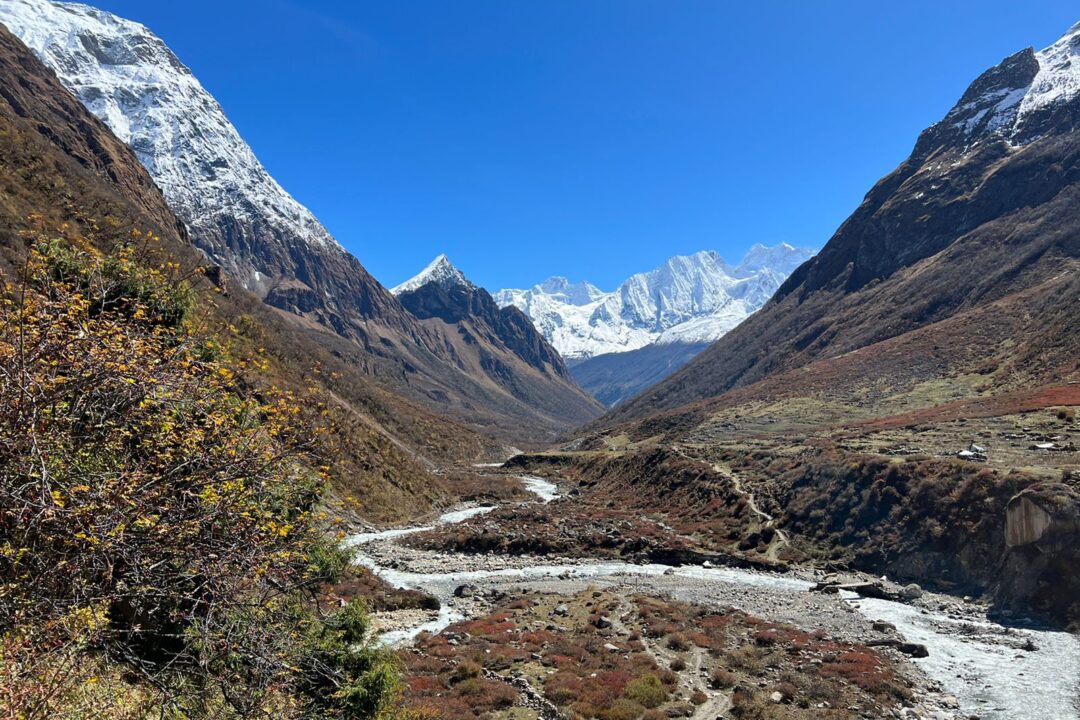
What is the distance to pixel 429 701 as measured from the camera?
19.0 meters

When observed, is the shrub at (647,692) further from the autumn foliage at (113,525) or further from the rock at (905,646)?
the autumn foliage at (113,525)

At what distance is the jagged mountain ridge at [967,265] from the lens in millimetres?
91500

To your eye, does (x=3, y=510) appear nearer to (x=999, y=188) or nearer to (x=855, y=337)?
(x=855, y=337)

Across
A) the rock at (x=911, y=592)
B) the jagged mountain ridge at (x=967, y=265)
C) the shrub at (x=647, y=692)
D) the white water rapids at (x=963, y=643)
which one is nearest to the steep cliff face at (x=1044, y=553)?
the white water rapids at (x=963, y=643)

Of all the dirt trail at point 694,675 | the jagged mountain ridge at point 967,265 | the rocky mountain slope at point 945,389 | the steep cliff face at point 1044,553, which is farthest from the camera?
the jagged mountain ridge at point 967,265

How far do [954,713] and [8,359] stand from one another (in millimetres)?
27827

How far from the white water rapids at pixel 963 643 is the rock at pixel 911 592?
111cm

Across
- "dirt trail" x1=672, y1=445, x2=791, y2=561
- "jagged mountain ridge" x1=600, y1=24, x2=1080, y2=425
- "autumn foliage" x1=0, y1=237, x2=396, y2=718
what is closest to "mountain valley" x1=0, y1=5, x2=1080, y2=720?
"autumn foliage" x1=0, y1=237, x2=396, y2=718

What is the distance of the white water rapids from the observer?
Result: 20.2 metres

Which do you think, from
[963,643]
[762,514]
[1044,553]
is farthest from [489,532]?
[1044,553]

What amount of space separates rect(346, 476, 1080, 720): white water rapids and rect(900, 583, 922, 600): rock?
3.65ft

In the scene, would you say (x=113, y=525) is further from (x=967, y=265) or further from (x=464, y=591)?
(x=967, y=265)

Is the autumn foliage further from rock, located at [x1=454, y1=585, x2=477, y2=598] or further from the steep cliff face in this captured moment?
the steep cliff face

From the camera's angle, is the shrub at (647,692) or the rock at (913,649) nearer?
the shrub at (647,692)
